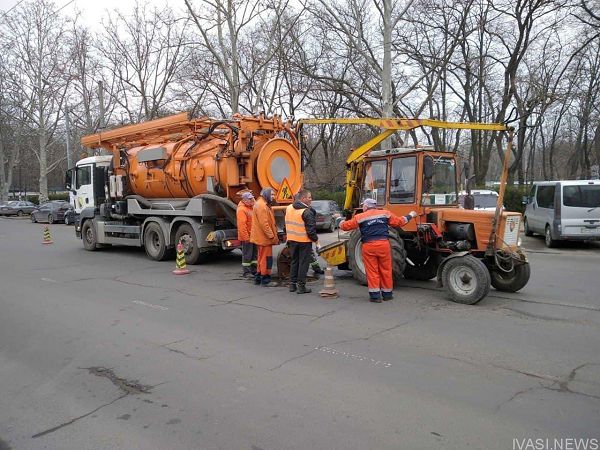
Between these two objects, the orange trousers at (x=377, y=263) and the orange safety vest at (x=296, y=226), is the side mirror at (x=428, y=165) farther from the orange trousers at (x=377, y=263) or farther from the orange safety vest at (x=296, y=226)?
the orange safety vest at (x=296, y=226)

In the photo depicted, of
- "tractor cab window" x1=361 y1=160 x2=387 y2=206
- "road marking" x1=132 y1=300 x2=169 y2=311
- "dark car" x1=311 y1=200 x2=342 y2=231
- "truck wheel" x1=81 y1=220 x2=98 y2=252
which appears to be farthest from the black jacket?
"dark car" x1=311 y1=200 x2=342 y2=231

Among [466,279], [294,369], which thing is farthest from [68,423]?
[466,279]

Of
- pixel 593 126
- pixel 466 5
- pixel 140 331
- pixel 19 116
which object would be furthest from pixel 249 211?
pixel 19 116

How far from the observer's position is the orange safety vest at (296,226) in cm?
822

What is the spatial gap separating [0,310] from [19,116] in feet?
148

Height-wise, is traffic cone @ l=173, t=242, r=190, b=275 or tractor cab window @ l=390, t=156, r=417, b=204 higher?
tractor cab window @ l=390, t=156, r=417, b=204

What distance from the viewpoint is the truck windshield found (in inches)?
552

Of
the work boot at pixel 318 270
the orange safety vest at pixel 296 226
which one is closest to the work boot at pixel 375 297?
the orange safety vest at pixel 296 226

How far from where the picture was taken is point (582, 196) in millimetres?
14141

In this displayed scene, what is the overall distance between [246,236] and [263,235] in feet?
3.24

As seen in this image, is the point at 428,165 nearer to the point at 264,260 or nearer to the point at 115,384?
the point at 264,260

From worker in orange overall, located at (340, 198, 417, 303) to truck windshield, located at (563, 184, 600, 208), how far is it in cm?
897

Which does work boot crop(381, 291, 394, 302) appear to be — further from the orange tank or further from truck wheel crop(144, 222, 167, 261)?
truck wheel crop(144, 222, 167, 261)

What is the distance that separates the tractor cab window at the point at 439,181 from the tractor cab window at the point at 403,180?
0.20 metres
